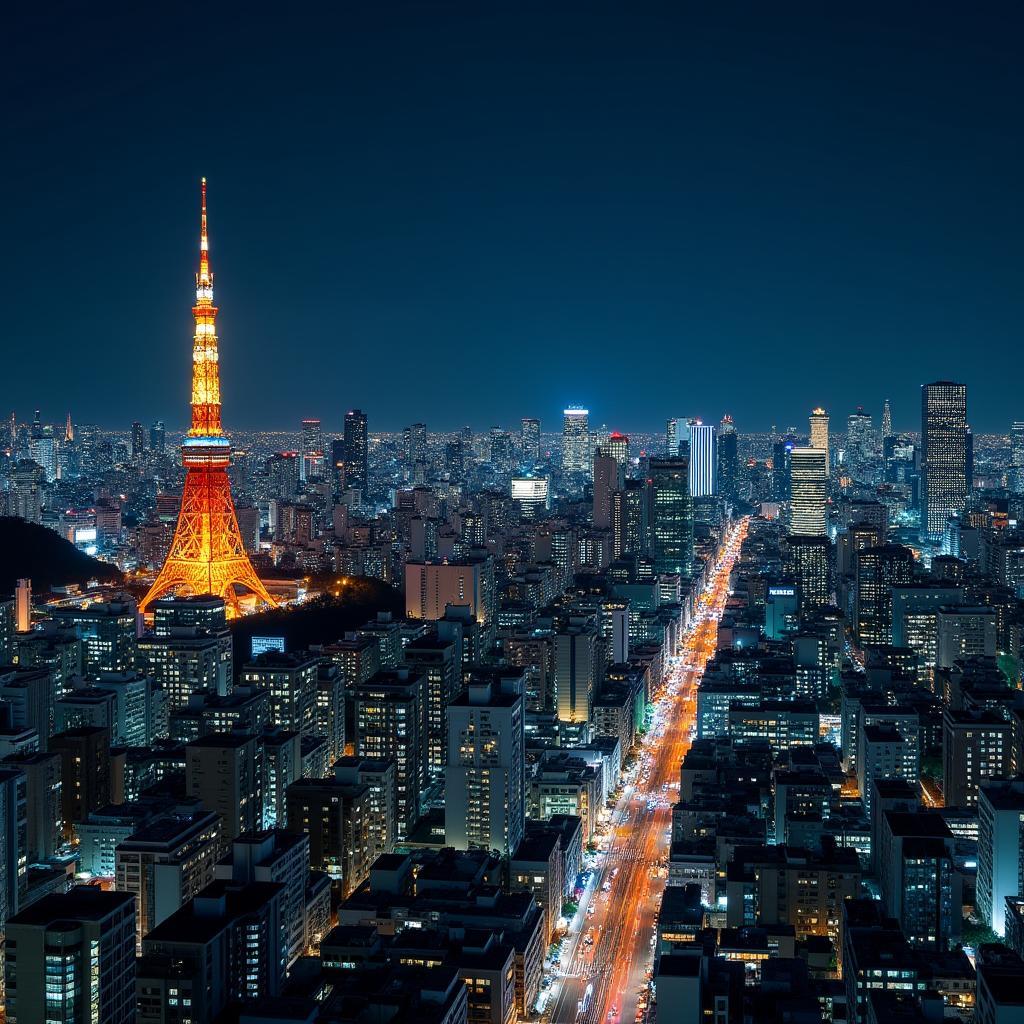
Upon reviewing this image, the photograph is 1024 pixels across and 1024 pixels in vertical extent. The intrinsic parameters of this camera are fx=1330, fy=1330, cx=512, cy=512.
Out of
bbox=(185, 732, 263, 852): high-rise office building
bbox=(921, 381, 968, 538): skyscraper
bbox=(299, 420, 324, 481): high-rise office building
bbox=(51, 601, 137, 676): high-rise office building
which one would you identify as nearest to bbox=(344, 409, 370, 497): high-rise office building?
bbox=(299, 420, 324, 481): high-rise office building

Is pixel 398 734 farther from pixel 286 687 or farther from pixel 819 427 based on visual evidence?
pixel 819 427

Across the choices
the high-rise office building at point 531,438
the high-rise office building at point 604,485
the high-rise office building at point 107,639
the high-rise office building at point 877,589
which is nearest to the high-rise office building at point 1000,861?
the high-rise office building at point 107,639

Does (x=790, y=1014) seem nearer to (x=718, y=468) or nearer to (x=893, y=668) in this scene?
(x=893, y=668)

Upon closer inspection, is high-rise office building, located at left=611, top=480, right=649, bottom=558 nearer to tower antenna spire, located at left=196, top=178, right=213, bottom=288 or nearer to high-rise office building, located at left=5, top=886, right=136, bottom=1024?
tower antenna spire, located at left=196, top=178, right=213, bottom=288

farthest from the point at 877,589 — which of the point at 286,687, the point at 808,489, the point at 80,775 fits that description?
the point at 808,489

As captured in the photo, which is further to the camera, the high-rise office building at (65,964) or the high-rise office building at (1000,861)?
the high-rise office building at (1000,861)

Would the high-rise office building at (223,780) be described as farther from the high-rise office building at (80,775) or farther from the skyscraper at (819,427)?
the skyscraper at (819,427)

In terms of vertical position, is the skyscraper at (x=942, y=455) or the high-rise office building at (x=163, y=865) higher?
the skyscraper at (x=942, y=455)

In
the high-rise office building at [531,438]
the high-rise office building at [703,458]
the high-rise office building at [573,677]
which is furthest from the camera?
the high-rise office building at [531,438]
